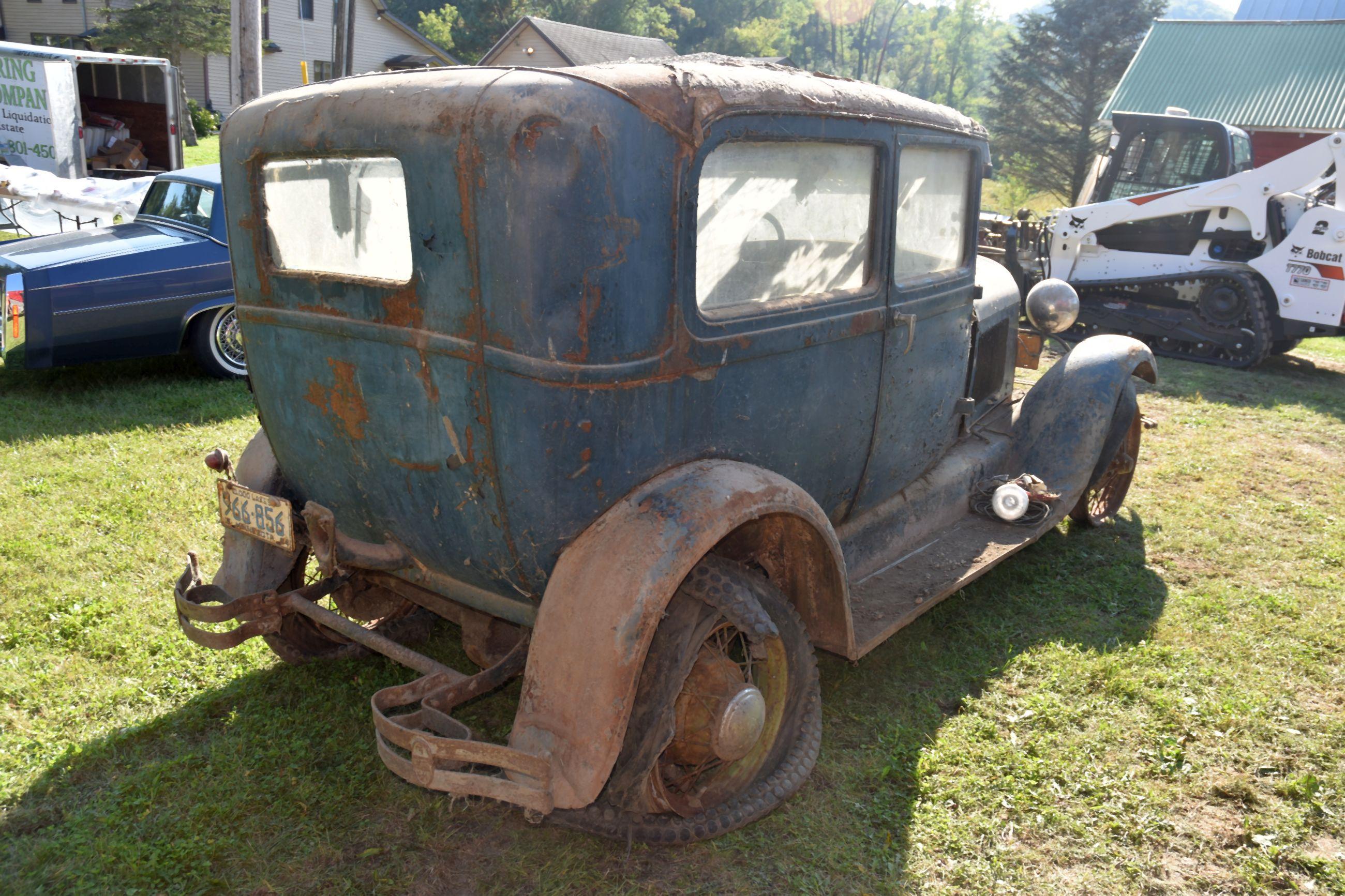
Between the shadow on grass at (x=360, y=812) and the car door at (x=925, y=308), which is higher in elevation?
the car door at (x=925, y=308)

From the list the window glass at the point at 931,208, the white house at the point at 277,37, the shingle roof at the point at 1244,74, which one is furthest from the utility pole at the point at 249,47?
the white house at the point at 277,37

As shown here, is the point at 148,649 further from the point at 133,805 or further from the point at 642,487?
the point at 642,487

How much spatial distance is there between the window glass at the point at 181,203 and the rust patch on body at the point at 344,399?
5.13m

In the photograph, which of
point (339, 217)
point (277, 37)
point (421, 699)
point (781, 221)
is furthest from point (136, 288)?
point (277, 37)

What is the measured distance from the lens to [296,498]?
3154 mm

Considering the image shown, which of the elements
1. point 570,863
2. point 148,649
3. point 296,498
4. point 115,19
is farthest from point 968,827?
point 115,19

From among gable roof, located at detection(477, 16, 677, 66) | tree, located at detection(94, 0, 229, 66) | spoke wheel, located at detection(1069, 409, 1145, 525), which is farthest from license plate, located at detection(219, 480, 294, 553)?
tree, located at detection(94, 0, 229, 66)

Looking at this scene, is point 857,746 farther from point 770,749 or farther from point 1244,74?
point 1244,74

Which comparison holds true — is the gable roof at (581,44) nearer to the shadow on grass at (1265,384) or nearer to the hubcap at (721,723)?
the shadow on grass at (1265,384)

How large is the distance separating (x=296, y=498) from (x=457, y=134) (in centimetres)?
154

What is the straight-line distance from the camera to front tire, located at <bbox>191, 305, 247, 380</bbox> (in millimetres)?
6941

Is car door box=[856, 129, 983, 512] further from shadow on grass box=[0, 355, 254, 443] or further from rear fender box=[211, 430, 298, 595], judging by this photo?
shadow on grass box=[0, 355, 254, 443]

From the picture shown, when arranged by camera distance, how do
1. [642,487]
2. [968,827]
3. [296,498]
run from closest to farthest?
[642,487]
[968,827]
[296,498]

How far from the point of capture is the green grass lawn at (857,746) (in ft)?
8.54
